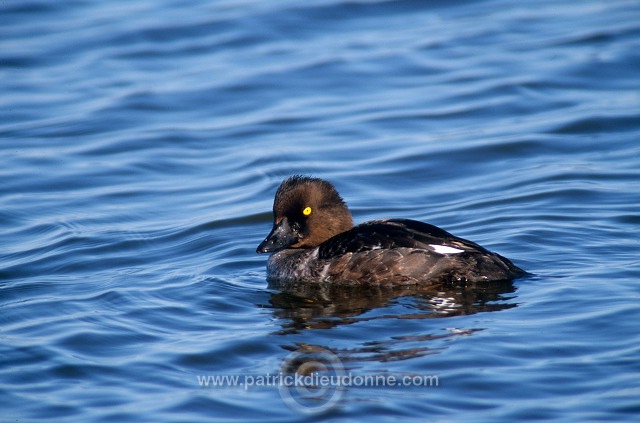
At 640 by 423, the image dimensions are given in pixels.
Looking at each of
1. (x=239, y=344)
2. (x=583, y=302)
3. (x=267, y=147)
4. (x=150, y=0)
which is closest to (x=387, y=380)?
A: (x=239, y=344)

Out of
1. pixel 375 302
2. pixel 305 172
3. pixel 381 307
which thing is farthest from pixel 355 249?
pixel 305 172

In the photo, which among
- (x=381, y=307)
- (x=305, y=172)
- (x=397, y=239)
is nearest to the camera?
(x=381, y=307)

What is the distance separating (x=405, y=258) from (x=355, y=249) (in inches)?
19.5

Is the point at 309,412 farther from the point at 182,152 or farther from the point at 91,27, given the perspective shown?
the point at 91,27

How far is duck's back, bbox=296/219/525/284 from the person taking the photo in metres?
8.34

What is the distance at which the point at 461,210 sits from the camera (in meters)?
10.8

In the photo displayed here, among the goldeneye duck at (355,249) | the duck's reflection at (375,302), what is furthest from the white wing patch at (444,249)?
the duck's reflection at (375,302)

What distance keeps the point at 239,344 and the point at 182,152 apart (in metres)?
6.40

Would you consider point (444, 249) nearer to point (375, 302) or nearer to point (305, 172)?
point (375, 302)

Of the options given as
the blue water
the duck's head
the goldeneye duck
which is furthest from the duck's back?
the duck's head

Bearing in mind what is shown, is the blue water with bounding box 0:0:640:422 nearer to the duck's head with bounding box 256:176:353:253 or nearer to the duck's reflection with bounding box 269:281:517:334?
the duck's reflection with bounding box 269:281:517:334

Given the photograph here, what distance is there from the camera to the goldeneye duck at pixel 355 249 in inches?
330

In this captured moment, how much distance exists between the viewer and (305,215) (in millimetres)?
9359

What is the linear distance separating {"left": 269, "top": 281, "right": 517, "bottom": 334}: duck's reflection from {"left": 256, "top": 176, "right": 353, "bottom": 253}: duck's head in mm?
642
